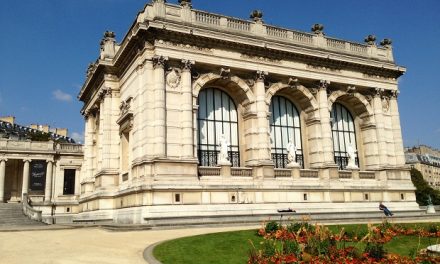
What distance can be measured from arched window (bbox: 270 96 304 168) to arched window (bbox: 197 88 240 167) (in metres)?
3.59

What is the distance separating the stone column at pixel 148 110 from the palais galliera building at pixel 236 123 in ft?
0.31

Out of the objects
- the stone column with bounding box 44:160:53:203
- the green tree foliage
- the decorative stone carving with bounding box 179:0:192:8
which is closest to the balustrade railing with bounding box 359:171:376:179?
the decorative stone carving with bounding box 179:0:192:8

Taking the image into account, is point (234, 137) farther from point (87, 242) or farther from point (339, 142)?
point (87, 242)

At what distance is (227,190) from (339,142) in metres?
14.3

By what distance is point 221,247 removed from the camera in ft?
50.5

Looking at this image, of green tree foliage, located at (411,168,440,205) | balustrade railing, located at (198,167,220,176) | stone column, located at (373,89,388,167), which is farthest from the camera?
green tree foliage, located at (411,168,440,205)

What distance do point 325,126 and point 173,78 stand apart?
1367cm

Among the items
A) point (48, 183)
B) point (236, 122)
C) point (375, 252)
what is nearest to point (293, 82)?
point (236, 122)

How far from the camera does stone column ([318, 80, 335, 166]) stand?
33906 mm

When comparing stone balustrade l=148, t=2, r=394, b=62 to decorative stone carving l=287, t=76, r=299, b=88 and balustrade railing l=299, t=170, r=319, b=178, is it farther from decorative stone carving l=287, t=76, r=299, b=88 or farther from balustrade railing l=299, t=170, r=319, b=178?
balustrade railing l=299, t=170, r=319, b=178

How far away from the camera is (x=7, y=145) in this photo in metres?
53.3

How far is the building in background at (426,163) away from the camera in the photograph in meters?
119

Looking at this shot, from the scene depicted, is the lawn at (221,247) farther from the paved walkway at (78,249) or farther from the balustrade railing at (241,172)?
the balustrade railing at (241,172)

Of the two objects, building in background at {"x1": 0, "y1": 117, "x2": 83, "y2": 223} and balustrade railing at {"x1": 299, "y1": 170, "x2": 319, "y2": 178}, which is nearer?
balustrade railing at {"x1": 299, "y1": 170, "x2": 319, "y2": 178}
